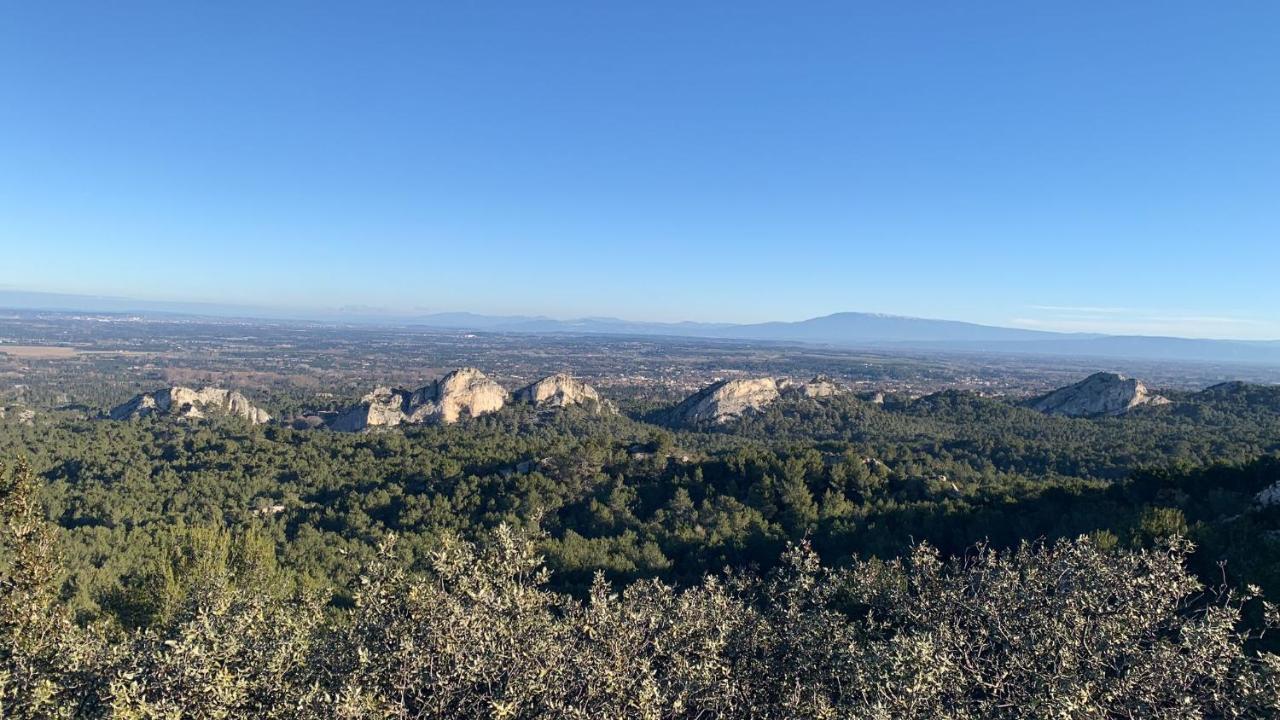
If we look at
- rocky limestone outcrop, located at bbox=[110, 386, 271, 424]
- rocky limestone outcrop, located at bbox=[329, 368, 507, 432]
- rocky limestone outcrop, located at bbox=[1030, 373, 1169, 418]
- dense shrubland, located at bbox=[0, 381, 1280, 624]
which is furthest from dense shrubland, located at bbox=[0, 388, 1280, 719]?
rocky limestone outcrop, located at bbox=[1030, 373, 1169, 418]

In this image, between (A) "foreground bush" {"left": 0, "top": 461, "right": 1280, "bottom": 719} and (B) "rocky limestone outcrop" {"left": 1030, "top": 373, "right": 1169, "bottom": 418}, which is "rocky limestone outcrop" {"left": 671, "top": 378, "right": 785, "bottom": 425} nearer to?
(B) "rocky limestone outcrop" {"left": 1030, "top": 373, "right": 1169, "bottom": 418}

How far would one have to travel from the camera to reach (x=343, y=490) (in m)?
54.5

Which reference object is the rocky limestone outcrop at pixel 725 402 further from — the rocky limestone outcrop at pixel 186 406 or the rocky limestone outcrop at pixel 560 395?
the rocky limestone outcrop at pixel 186 406

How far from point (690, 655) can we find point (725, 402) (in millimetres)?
104506

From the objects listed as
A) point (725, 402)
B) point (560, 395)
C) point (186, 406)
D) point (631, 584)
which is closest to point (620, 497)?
point (631, 584)

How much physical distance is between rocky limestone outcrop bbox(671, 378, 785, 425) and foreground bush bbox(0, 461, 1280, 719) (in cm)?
9932

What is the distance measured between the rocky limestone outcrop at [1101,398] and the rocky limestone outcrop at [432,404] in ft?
317

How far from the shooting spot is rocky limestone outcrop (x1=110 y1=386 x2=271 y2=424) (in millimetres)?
100100

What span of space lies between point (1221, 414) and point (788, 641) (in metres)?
115

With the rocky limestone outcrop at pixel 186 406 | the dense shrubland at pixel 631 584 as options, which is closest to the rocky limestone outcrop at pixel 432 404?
the rocky limestone outcrop at pixel 186 406

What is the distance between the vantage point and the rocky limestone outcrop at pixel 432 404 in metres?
102

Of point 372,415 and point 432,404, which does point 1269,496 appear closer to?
point 372,415

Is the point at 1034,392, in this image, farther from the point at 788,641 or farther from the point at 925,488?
the point at 788,641

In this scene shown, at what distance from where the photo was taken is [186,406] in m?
102
